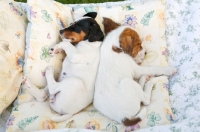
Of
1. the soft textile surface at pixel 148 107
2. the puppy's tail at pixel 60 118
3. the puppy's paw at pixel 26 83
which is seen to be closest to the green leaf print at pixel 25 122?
the soft textile surface at pixel 148 107

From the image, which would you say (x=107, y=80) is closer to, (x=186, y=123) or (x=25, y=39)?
(x=186, y=123)

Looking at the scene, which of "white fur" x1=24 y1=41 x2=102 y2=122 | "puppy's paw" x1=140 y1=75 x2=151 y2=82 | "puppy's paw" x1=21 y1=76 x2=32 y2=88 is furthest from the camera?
"puppy's paw" x1=140 y1=75 x2=151 y2=82

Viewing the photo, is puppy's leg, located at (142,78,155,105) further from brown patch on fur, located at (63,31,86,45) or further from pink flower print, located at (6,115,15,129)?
pink flower print, located at (6,115,15,129)

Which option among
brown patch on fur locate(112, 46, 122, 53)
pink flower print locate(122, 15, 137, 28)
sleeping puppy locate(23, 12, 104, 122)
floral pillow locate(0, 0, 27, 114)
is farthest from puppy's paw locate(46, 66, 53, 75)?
pink flower print locate(122, 15, 137, 28)

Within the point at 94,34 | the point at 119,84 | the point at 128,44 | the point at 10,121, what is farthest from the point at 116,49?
the point at 10,121

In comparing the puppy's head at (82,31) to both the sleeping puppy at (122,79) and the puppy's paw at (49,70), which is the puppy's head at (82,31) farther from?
the puppy's paw at (49,70)
